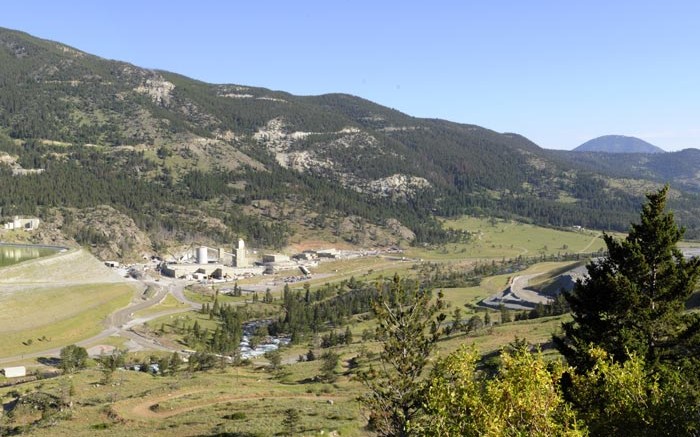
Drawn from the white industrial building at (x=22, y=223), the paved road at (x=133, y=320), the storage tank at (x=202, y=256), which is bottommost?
the paved road at (x=133, y=320)

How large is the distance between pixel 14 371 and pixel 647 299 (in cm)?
7294

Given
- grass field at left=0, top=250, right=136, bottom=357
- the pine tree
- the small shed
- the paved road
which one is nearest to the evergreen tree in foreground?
the pine tree

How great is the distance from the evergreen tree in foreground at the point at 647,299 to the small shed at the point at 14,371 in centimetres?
6857

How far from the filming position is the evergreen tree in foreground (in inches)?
968

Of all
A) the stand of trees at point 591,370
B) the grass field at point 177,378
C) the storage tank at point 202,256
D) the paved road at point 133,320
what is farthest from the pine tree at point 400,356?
the storage tank at point 202,256

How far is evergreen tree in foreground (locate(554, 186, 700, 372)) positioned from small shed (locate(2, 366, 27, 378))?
68574 mm

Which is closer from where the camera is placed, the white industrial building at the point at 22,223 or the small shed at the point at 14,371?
the small shed at the point at 14,371

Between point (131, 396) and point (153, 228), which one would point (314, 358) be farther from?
point (153, 228)

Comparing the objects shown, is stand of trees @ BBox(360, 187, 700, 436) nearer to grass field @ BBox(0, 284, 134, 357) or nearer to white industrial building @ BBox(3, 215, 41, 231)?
grass field @ BBox(0, 284, 134, 357)

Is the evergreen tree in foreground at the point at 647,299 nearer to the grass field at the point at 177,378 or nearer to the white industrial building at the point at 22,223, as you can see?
the grass field at the point at 177,378

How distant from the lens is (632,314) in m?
25.0

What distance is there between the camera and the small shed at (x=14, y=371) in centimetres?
6888

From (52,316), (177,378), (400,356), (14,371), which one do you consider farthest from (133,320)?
(400,356)

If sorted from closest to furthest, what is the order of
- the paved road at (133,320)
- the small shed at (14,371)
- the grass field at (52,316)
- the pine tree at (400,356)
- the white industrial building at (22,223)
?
the pine tree at (400,356) < the small shed at (14,371) < the paved road at (133,320) < the grass field at (52,316) < the white industrial building at (22,223)
